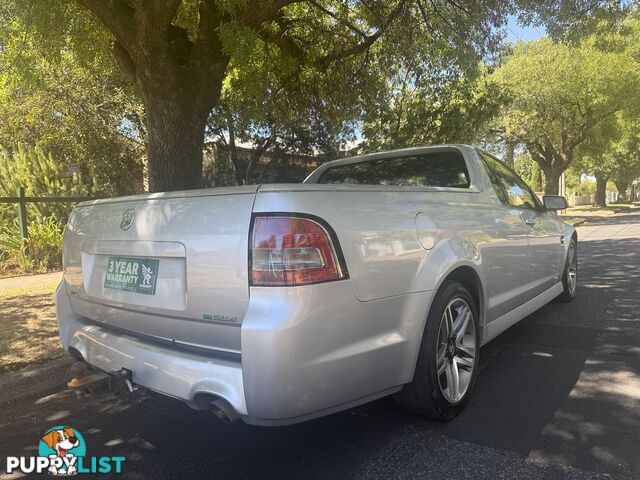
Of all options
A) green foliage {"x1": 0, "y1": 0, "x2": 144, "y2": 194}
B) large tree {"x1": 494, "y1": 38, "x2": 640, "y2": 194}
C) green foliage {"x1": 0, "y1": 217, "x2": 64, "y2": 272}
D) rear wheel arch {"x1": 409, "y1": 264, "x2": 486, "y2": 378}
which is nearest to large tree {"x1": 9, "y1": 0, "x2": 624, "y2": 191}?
rear wheel arch {"x1": 409, "y1": 264, "x2": 486, "y2": 378}

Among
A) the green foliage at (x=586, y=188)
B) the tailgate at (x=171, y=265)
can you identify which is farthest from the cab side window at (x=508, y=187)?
the green foliage at (x=586, y=188)

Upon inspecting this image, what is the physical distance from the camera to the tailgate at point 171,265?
2287 millimetres

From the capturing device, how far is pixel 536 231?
4539 mm

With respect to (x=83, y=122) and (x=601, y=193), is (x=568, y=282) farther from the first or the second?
(x=601, y=193)

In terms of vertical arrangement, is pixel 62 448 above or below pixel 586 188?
below

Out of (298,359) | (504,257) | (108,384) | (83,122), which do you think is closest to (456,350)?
(504,257)

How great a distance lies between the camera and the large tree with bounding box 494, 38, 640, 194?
21141mm

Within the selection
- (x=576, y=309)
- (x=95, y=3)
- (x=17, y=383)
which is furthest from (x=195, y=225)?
(x=576, y=309)

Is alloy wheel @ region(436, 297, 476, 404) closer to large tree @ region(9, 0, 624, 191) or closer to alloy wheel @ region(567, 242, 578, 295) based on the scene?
alloy wheel @ region(567, 242, 578, 295)

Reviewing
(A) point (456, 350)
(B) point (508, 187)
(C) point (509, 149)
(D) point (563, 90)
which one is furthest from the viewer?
(C) point (509, 149)

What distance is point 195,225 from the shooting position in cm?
244

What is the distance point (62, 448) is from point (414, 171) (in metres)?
3.29

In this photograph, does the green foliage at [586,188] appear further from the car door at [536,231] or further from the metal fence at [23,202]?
the metal fence at [23,202]

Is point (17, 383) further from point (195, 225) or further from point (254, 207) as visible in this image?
point (254, 207)
